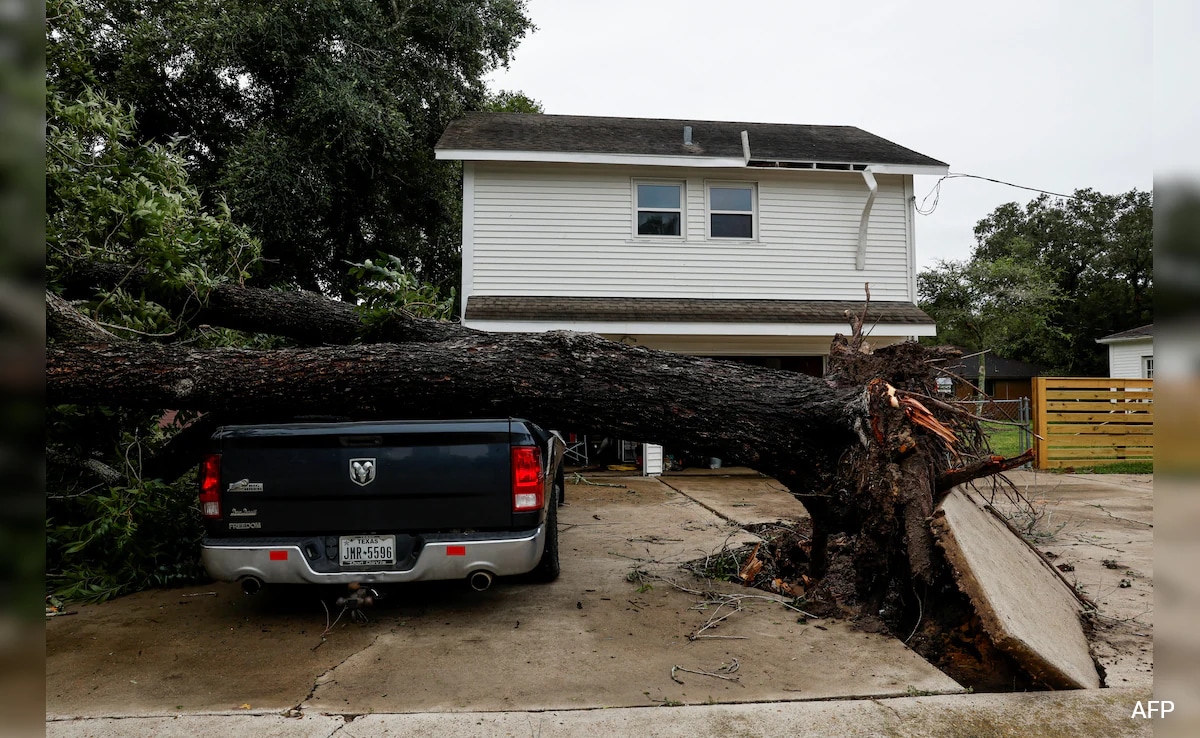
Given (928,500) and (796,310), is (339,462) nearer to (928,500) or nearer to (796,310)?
(928,500)

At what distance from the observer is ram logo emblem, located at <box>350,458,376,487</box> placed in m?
4.26

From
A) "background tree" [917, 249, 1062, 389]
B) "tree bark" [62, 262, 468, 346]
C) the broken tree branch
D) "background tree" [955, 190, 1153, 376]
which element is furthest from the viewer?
"background tree" [955, 190, 1153, 376]

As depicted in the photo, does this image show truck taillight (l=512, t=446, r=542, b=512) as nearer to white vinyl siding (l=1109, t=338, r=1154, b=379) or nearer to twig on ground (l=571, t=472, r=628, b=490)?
twig on ground (l=571, t=472, r=628, b=490)

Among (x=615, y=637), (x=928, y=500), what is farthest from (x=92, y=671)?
(x=928, y=500)

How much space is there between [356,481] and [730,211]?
31.7 feet

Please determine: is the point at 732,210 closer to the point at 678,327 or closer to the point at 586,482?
the point at 678,327

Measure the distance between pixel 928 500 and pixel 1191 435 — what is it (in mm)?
3972

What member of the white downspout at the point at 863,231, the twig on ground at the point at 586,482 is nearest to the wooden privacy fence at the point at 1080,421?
the white downspout at the point at 863,231

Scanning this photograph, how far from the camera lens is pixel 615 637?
14.1ft

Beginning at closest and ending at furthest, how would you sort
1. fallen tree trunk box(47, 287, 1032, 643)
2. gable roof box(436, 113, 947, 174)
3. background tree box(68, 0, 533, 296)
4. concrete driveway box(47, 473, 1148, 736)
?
1. concrete driveway box(47, 473, 1148, 736)
2. fallen tree trunk box(47, 287, 1032, 643)
3. gable roof box(436, 113, 947, 174)
4. background tree box(68, 0, 533, 296)

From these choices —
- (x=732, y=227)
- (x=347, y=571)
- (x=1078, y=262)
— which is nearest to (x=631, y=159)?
(x=732, y=227)

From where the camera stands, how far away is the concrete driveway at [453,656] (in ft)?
11.1

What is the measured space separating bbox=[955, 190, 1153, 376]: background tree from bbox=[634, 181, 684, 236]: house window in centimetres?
2934

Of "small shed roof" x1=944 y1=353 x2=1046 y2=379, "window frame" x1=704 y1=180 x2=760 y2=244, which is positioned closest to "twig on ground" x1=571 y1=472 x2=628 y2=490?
"window frame" x1=704 y1=180 x2=760 y2=244
